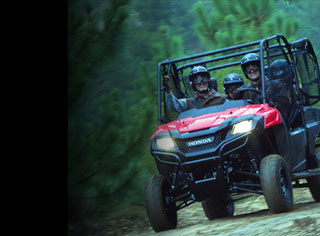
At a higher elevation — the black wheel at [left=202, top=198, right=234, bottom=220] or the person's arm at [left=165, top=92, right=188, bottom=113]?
the person's arm at [left=165, top=92, right=188, bottom=113]

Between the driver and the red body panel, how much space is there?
0.65m

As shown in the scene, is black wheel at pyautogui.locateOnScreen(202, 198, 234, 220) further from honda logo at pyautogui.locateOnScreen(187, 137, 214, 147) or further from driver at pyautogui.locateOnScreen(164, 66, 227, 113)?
honda logo at pyautogui.locateOnScreen(187, 137, 214, 147)

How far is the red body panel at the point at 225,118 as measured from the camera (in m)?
6.36

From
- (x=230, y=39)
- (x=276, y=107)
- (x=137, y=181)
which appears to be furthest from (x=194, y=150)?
(x=230, y=39)

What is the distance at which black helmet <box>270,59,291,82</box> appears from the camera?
24.5 feet

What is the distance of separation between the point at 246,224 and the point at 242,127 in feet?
3.18

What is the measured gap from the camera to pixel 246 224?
234 inches

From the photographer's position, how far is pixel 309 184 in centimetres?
778

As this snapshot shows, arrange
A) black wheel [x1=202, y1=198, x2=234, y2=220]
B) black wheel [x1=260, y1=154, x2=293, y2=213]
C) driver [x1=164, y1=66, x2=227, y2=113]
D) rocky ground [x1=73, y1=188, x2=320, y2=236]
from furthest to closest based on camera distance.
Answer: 1. black wheel [x1=202, y1=198, x2=234, y2=220]
2. driver [x1=164, y1=66, x2=227, y2=113]
3. black wheel [x1=260, y1=154, x2=293, y2=213]
4. rocky ground [x1=73, y1=188, x2=320, y2=236]

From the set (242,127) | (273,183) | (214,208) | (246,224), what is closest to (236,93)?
(242,127)

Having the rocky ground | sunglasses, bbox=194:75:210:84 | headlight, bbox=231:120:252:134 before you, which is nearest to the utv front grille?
headlight, bbox=231:120:252:134

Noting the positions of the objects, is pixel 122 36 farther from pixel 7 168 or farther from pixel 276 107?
pixel 7 168

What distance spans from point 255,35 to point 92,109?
20.8 ft

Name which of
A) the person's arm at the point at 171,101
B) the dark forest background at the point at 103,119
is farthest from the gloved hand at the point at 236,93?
the dark forest background at the point at 103,119
